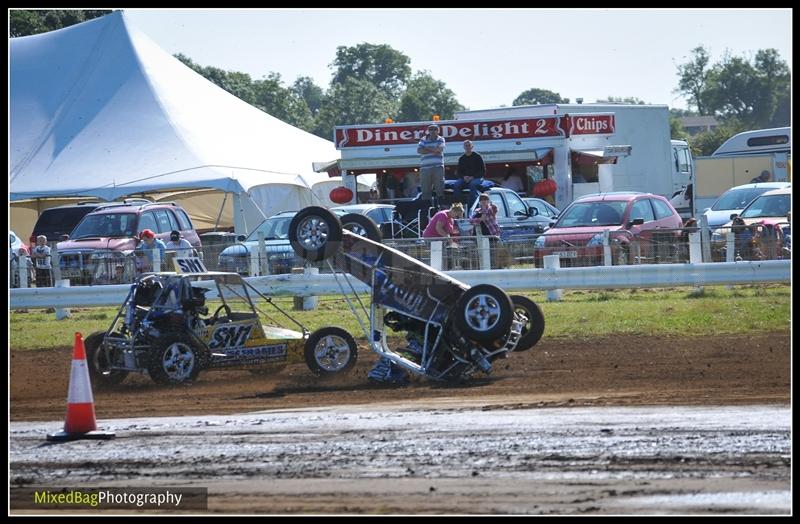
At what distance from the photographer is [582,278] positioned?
16406 mm

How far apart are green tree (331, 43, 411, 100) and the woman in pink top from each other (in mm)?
83640

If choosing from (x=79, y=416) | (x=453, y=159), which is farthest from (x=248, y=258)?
(x=79, y=416)

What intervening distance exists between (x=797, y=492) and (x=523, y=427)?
2500 mm

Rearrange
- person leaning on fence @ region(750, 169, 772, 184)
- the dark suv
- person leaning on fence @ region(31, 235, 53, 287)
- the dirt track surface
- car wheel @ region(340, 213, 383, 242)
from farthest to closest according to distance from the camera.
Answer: person leaning on fence @ region(750, 169, 772, 184) → the dark suv → person leaning on fence @ region(31, 235, 53, 287) → car wheel @ region(340, 213, 383, 242) → the dirt track surface

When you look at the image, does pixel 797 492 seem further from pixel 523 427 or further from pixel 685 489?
pixel 523 427

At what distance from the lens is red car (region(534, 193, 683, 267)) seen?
678 inches

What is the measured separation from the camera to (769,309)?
15.9 meters

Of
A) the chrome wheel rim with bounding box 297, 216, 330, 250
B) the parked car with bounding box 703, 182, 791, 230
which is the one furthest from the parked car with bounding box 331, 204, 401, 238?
the chrome wheel rim with bounding box 297, 216, 330, 250

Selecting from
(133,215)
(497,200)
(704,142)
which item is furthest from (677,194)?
(704,142)

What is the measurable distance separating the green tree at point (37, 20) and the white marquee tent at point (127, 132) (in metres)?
14.3

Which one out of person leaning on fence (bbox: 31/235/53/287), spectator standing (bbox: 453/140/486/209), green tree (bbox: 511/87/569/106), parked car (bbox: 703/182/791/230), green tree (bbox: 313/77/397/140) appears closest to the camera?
person leaning on fence (bbox: 31/235/53/287)

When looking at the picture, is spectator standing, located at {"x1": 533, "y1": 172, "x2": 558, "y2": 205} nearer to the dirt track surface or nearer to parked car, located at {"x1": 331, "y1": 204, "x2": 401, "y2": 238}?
parked car, located at {"x1": 331, "y1": 204, "x2": 401, "y2": 238}

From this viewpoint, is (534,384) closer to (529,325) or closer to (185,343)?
(529,325)
